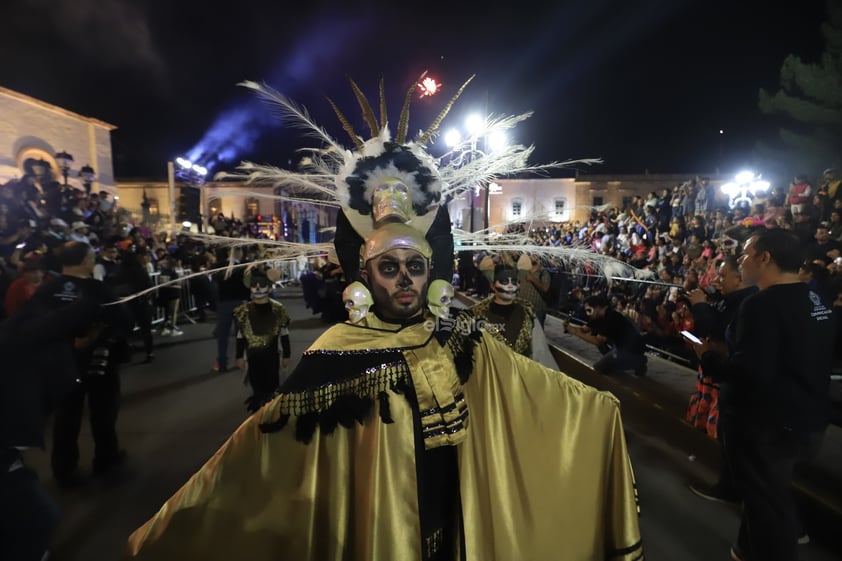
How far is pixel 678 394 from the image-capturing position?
5773mm

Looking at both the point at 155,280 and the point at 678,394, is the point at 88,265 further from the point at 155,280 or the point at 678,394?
the point at 155,280

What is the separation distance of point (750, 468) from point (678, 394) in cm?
330

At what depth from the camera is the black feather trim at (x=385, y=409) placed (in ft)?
6.44

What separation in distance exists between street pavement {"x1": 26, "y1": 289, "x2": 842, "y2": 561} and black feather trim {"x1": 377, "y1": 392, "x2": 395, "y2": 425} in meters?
2.53

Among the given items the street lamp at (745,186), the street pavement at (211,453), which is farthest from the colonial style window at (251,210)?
the street lamp at (745,186)

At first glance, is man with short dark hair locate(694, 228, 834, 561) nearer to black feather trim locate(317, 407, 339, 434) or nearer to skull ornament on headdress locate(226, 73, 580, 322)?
skull ornament on headdress locate(226, 73, 580, 322)

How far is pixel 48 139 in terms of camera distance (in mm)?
16938

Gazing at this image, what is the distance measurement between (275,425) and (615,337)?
5505 millimetres

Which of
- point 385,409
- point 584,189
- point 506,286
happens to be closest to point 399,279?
point 385,409

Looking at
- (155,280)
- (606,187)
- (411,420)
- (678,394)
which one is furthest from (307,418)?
(606,187)

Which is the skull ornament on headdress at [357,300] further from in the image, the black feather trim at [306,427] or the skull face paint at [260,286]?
the skull face paint at [260,286]

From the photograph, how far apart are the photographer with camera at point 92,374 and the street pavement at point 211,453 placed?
23 cm

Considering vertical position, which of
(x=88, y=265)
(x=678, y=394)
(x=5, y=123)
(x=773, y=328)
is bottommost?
(x=678, y=394)

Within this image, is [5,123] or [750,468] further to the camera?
[5,123]
